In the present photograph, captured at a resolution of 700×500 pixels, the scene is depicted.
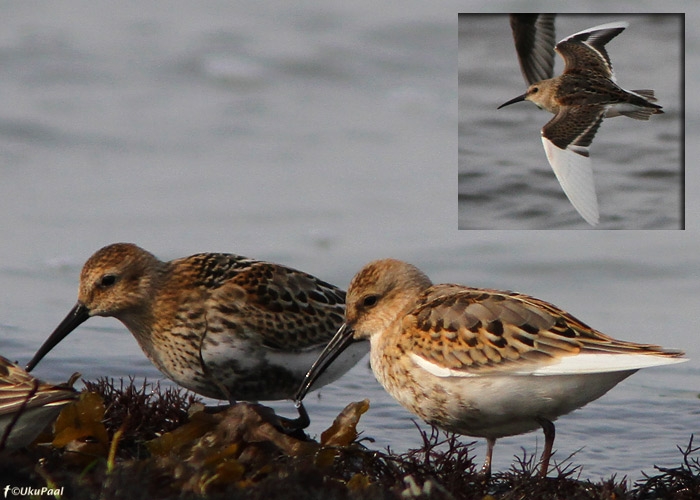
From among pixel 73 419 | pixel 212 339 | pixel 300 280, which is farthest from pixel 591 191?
pixel 73 419

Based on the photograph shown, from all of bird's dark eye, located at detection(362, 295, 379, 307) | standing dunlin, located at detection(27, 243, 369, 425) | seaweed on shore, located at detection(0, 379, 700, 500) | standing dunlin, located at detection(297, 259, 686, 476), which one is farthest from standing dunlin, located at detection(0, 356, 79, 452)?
bird's dark eye, located at detection(362, 295, 379, 307)

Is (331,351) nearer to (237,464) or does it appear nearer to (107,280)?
(107,280)

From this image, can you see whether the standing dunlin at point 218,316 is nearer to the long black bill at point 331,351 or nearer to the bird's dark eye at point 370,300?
the long black bill at point 331,351

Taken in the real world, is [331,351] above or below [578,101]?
below

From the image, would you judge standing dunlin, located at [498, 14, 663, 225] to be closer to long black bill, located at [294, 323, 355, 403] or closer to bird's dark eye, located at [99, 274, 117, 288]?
long black bill, located at [294, 323, 355, 403]

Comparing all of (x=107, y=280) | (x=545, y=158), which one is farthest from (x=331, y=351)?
(x=545, y=158)
